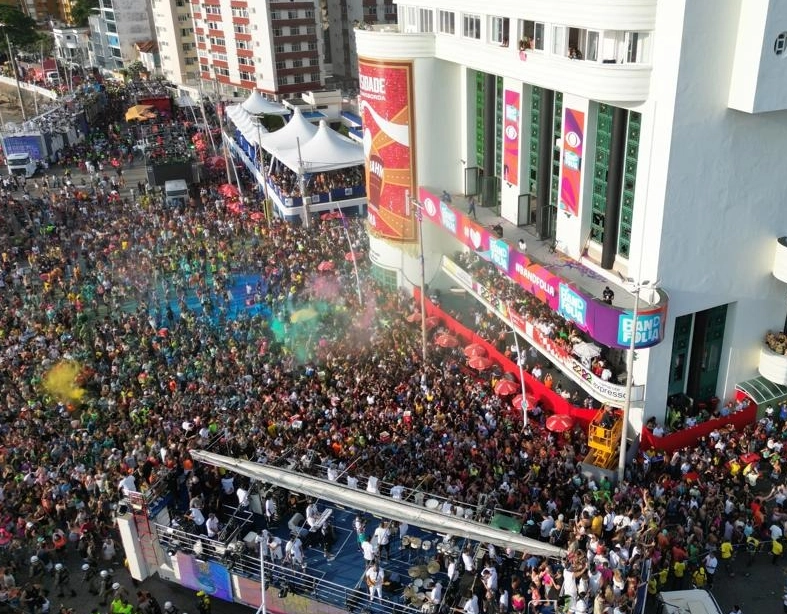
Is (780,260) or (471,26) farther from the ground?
(471,26)

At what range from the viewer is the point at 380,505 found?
67.8 ft

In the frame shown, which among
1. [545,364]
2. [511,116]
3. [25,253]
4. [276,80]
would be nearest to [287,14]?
[276,80]

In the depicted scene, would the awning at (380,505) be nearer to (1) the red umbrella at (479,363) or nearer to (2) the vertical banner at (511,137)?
(1) the red umbrella at (479,363)

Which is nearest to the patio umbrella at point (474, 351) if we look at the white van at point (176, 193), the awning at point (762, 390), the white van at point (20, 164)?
the awning at point (762, 390)

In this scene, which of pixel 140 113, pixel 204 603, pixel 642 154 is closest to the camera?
pixel 204 603

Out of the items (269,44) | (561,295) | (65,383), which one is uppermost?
(269,44)

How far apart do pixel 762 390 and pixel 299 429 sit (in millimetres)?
17418

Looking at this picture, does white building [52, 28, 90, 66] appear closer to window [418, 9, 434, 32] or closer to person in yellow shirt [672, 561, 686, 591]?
window [418, 9, 434, 32]

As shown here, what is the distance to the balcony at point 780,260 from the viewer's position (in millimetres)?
25562

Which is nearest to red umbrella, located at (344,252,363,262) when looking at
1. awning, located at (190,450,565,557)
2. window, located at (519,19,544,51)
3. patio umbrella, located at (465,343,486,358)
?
patio umbrella, located at (465,343,486,358)

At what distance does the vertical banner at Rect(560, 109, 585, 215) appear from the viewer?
1051 inches

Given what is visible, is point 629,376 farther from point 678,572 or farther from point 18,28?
point 18,28

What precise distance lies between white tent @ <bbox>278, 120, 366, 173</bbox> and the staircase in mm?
29475

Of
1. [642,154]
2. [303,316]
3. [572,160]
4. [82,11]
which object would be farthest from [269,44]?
[82,11]
